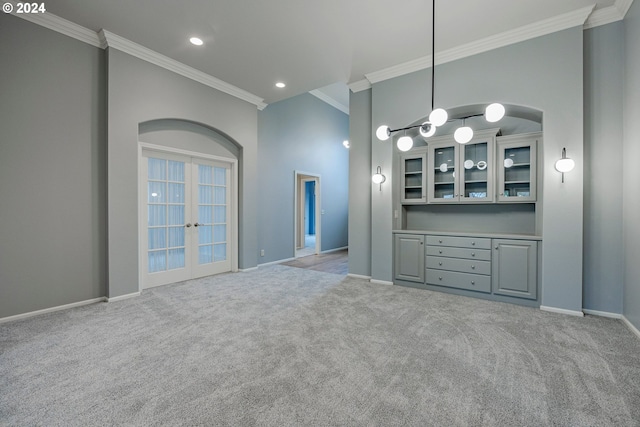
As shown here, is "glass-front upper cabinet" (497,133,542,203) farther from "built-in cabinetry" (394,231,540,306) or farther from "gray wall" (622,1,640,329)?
"gray wall" (622,1,640,329)

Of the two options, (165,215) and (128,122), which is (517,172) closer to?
(165,215)

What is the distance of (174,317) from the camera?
320 centimetres

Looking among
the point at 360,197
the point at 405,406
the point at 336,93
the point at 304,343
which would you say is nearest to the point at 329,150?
the point at 336,93

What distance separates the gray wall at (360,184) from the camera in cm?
494

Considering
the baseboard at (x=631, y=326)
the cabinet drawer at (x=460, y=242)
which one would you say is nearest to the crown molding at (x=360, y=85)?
the cabinet drawer at (x=460, y=242)

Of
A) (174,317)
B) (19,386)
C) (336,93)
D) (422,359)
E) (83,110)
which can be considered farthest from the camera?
(336,93)

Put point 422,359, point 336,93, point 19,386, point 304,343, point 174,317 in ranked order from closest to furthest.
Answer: point 19,386
point 422,359
point 304,343
point 174,317
point 336,93

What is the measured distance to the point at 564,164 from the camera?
10.6 ft

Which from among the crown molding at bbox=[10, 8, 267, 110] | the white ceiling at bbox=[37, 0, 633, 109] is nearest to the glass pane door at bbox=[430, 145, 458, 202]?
the white ceiling at bbox=[37, 0, 633, 109]

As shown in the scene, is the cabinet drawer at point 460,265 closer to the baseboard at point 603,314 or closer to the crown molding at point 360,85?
the baseboard at point 603,314

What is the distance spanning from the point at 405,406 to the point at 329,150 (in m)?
6.95

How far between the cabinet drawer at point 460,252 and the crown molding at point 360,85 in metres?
2.94

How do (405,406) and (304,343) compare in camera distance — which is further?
(304,343)

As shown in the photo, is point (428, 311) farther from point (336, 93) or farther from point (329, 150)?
point (336, 93)
